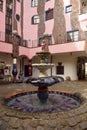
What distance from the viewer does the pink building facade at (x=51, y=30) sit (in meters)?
17.2

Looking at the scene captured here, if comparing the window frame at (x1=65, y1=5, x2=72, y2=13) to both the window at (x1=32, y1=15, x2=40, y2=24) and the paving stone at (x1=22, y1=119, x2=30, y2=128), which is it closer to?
the window at (x1=32, y1=15, x2=40, y2=24)

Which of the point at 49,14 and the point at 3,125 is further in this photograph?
the point at 49,14

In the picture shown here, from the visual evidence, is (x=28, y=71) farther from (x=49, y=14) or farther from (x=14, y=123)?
(x=14, y=123)

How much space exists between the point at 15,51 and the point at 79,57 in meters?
7.70

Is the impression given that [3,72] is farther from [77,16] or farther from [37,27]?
[77,16]

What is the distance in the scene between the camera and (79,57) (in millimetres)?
20047

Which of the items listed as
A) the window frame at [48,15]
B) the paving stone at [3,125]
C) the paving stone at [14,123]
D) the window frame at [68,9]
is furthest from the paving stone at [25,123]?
the window frame at [48,15]

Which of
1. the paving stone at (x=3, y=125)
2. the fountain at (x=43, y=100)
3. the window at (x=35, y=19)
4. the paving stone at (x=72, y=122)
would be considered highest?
the window at (x=35, y=19)

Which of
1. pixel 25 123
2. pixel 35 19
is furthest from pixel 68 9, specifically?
pixel 25 123

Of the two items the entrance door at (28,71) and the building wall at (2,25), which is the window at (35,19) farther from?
the entrance door at (28,71)

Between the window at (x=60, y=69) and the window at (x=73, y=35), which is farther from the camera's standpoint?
the window at (x=60, y=69)

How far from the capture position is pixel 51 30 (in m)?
20.0

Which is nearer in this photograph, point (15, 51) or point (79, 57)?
point (15, 51)

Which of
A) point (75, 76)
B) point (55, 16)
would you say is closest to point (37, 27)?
point (55, 16)
